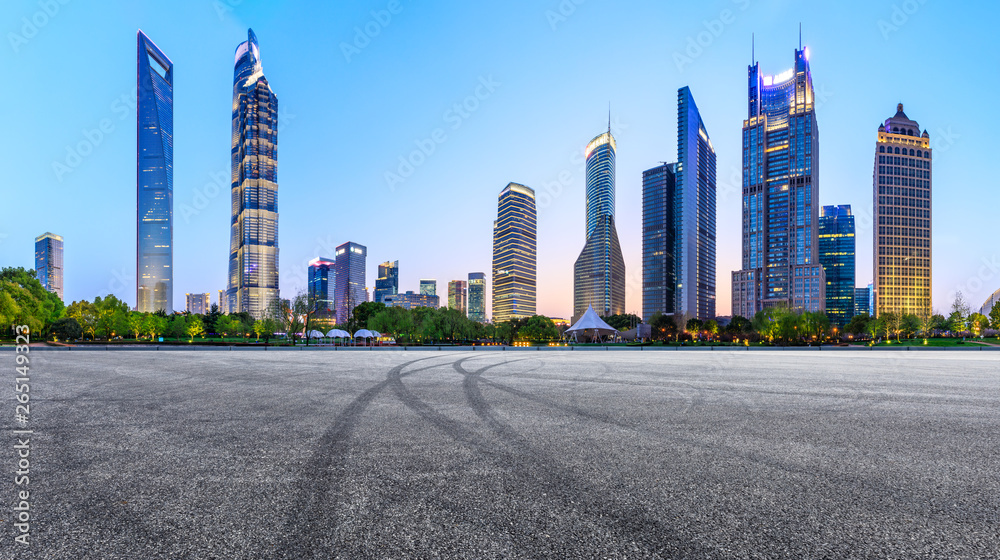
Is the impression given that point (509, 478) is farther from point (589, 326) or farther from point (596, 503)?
point (589, 326)

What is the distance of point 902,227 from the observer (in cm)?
17375

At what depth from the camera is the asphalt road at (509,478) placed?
3.82 metres

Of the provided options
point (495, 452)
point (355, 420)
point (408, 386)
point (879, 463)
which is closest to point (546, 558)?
point (495, 452)

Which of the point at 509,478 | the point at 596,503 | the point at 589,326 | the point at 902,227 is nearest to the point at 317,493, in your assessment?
the point at 509,478

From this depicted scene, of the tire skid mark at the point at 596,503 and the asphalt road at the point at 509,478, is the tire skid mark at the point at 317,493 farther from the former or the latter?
the tire skid mark at the point at 596,503

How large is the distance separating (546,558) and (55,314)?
98.1m

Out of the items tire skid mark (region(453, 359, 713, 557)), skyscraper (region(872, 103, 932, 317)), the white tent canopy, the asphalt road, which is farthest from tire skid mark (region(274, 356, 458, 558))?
skyscraper (region(872, 103, 932, 317))

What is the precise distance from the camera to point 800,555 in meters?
3.62

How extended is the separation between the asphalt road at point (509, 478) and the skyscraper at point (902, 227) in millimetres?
218630

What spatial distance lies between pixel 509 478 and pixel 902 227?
23681cm

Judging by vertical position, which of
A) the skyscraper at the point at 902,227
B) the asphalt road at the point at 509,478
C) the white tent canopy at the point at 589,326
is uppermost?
the skyscraper at the point at 902,227

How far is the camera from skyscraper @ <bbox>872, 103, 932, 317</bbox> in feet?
566

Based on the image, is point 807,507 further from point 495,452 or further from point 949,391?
point 949,391

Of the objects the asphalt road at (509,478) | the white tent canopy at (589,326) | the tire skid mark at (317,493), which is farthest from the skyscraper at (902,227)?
the tire skid mark at (317,493)
